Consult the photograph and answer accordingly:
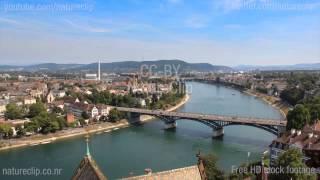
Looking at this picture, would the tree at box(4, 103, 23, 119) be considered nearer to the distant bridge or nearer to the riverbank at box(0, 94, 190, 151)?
the riverbank at box(0, 94, 190, 151)

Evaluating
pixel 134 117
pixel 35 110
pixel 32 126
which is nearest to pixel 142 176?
pixel 32 126

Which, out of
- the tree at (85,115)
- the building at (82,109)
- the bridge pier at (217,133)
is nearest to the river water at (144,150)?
the bridge pier at (217,133)

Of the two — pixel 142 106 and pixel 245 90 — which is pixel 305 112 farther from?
pixel 245 90

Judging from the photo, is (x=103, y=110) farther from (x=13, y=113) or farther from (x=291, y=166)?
(x=291, y=166)

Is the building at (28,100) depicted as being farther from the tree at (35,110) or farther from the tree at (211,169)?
the tree at (211,169)

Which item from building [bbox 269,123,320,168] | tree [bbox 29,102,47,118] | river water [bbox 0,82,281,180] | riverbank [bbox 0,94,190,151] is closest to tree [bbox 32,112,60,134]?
riverbank [bbox 0,94,190,151]

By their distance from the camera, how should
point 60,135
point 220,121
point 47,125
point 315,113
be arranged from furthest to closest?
point 220,121 → point 47,125 → point 60,135 → point 315,113
